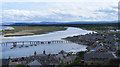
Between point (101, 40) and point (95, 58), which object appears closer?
point (95, 58)

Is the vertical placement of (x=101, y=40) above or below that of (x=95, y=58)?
below

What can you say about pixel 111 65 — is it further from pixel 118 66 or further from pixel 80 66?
pixel 80 66

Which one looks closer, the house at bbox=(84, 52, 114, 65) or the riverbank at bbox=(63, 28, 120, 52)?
the house at bbox=(84, 52, 114, 65)

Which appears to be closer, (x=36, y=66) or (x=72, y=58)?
(x=36, y=66)

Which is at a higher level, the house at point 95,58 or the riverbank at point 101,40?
the house at point 95,58

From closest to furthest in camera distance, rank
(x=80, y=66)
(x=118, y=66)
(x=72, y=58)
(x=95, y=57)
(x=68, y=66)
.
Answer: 1. (x=118, y=66)
2. (x=80, y=66)
3. (x=68, y=66)
4. (x=95, y=57)
5. (x=72, y=58)

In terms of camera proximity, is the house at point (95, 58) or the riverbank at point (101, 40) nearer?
the house at point (95, 58)

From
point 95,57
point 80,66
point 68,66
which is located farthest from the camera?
point 95,57

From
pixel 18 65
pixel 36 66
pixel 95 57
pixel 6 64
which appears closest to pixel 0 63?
pixel 6 64

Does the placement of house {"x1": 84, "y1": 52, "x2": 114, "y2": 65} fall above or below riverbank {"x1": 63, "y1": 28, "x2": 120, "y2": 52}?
above

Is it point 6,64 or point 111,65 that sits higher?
point 111,65
